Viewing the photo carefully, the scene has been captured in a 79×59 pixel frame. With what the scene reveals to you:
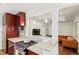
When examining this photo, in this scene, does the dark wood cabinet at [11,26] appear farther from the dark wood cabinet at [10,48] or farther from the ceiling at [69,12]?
the ceiling at [69,12]

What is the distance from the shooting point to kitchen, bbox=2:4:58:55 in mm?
1650

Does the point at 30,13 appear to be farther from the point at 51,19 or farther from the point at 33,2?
the point at 51,19

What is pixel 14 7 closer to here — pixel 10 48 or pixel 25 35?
pixel 25 35

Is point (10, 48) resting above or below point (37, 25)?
below

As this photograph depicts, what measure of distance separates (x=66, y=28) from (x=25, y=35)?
573 mm

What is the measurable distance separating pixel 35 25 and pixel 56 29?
0.30m

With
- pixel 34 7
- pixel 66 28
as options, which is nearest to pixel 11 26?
pixel 34 7

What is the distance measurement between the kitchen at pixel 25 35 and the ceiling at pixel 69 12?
0.59 feet

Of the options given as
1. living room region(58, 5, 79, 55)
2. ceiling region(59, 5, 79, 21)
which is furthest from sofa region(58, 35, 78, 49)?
ceiling region(59, 5, 79, 21)

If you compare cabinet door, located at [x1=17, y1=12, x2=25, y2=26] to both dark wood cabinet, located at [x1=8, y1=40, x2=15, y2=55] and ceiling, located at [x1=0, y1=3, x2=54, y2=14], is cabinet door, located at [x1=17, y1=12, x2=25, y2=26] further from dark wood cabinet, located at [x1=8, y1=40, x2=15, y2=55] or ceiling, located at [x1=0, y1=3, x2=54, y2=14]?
dark wood cabinet, located at [x1=8, y1=40, x2=15, y2=55]

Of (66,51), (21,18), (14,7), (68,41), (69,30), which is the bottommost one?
(66,51)

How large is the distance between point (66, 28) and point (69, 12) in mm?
223

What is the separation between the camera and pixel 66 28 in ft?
5.25

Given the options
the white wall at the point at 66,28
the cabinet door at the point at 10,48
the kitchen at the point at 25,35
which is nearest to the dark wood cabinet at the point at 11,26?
the kitchen at the point at 25,35
